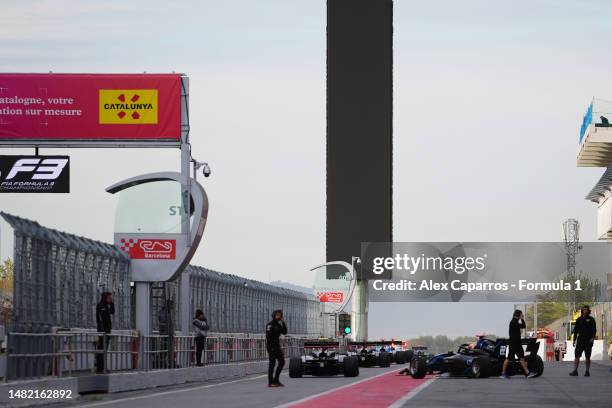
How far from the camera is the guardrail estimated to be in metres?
23.4

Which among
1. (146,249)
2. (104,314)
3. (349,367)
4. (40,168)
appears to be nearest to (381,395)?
(104,314)

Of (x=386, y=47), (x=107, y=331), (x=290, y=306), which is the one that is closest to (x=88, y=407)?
(x=107, y=331)

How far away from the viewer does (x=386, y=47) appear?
195m

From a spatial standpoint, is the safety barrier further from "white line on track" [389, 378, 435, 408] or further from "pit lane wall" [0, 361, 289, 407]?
"white line on track" [389, 378, 435, 408]

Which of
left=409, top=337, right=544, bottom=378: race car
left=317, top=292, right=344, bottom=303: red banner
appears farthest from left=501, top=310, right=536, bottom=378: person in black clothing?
left=317, top=292, right=344, bottom=303: red banner

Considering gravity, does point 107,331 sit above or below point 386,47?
below

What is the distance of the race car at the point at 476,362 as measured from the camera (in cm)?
3503

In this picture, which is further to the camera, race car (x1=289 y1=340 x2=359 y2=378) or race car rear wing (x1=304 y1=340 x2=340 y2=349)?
race car rear wing (x1=304 y1=340 x2=340 y2=349)

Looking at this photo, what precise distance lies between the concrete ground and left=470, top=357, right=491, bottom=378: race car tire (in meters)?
1.70

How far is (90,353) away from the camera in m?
27.9

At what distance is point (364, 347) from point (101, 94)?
15759 millimetres

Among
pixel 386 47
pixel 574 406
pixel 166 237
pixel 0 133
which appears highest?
pixel 386 47

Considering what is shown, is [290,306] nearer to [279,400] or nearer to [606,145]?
[606,145]

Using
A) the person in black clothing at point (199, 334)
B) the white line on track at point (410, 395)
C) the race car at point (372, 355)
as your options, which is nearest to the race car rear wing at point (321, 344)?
the person in black clothing at point (199, 334)
